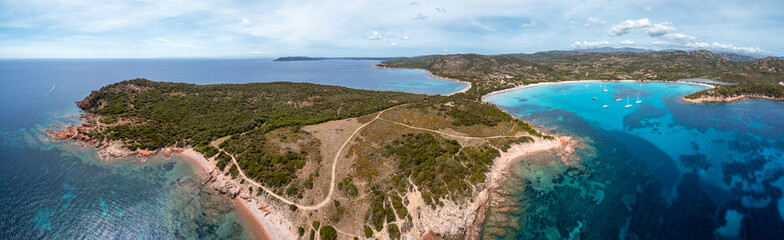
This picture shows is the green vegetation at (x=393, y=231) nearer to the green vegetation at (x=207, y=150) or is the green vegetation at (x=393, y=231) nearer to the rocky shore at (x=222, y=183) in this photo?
the rocky shore at (x=222, y=183)

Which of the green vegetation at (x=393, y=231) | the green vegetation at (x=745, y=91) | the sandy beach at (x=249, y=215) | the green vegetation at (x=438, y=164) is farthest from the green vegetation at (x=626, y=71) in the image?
the sandy beach at (x=249, y=215)

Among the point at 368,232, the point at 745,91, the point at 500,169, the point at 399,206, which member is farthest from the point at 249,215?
the point at 745,91

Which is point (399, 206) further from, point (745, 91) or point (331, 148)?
point (745, 91)

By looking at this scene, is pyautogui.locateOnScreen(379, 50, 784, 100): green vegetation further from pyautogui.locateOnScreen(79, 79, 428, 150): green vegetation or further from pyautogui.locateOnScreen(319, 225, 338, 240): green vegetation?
pyautogui.locateOnScreen(319, 225, 338, 240): green vegetation

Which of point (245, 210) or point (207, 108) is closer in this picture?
point (245, 210)

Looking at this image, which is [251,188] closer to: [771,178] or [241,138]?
[241,138]

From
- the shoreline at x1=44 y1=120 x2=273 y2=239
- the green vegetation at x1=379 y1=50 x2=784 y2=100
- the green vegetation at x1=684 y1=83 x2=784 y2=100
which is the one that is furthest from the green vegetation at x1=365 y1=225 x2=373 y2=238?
the green vegetation at x1=684 y1=83 x2=784 y2=100
